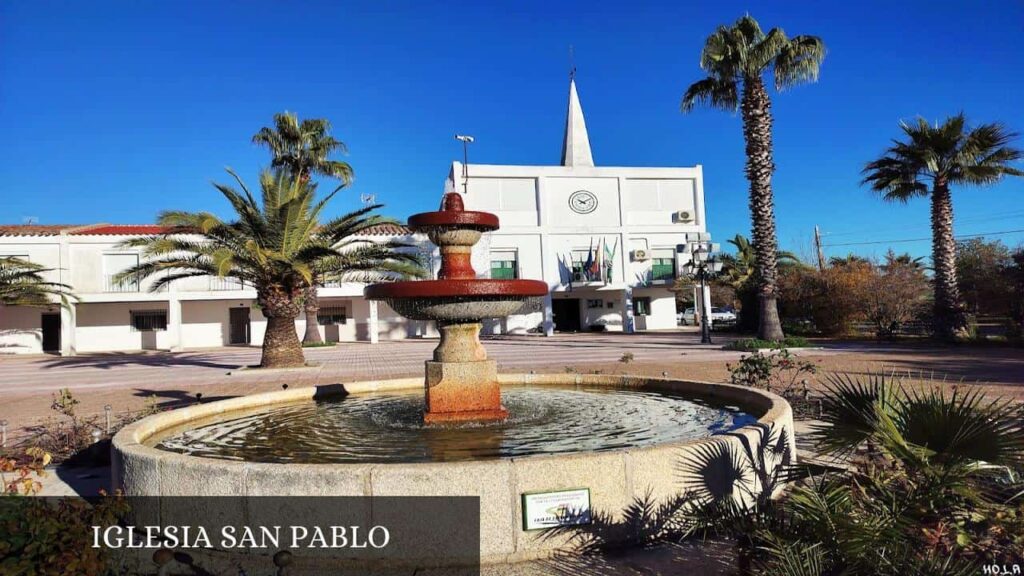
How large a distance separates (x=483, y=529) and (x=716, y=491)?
1576 millimetres

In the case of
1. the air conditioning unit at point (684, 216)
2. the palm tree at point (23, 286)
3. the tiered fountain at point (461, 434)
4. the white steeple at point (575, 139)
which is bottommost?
the tiered fountain at point (461, 434)

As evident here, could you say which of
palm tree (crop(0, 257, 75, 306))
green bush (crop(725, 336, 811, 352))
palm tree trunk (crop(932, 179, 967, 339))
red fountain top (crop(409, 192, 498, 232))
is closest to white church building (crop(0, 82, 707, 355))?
palm tree (crop(0, 257, 75, 306))

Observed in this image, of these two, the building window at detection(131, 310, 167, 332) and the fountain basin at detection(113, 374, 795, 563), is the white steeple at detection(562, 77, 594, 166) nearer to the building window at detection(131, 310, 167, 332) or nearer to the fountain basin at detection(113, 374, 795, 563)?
the building window at detection(131, 310, 167, 332)

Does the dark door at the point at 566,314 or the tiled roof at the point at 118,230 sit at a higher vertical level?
the tiled roof at the point at 118,230

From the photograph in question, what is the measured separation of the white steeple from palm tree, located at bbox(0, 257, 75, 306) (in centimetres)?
2852

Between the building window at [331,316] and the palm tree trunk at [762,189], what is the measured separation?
2217cm

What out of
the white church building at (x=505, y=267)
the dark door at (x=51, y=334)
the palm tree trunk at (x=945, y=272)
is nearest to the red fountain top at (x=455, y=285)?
the palm tree trunk at (x=945, y=272)

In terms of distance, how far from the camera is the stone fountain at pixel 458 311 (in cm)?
584

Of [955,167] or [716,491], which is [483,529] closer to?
[716,491]

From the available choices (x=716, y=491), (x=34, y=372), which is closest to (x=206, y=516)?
(x=716, y=491)

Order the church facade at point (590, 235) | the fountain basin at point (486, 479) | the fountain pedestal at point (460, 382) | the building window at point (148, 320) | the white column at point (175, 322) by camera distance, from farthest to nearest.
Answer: the church facade at point (590, 235), the building window at point (148, 320), the white column at point (175, 322), the fountain pedestal at point (460, 382), the fountain basin at point (486, 479)

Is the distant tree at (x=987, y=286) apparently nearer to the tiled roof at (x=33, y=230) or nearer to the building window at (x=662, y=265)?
the building window at (x=662, y=265)

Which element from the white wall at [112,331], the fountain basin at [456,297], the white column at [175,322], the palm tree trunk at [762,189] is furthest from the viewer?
the white wall at [112,331]

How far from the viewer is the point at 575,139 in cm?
3984
